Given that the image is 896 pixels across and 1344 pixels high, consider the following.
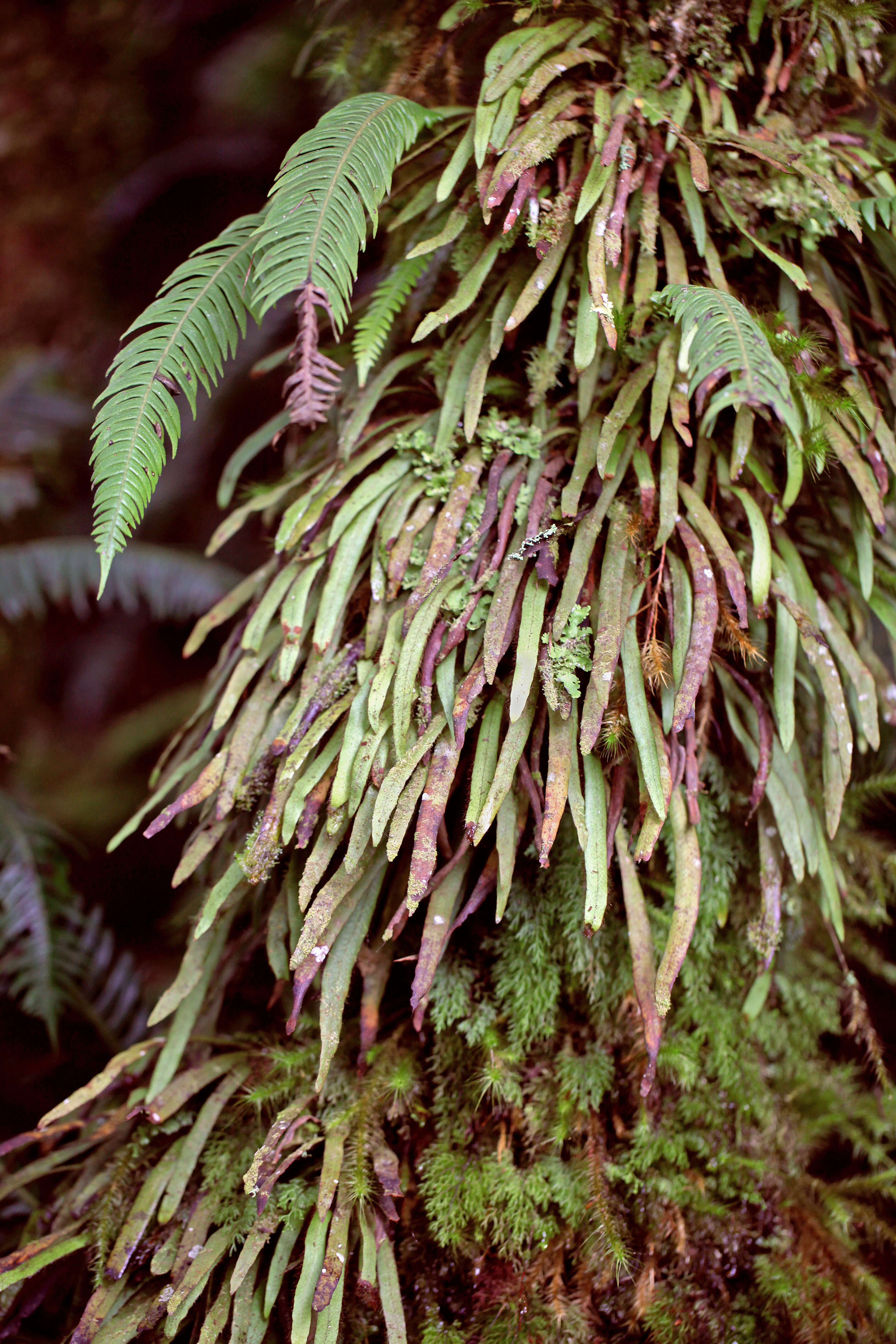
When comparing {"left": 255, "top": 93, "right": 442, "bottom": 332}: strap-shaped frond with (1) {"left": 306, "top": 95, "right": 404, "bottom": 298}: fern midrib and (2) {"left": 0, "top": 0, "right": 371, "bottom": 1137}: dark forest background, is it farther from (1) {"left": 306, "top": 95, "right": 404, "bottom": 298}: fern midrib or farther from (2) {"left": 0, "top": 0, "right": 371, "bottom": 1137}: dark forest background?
(2) {"left": 0, "top": 0, "right": 371, "bottom": 1137}: dark forest background

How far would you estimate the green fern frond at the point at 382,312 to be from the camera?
Answer: 0.99 meters

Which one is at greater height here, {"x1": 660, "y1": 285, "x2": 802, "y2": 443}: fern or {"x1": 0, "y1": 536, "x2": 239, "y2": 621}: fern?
{"x1": 0, "y1": 536, "x2": 239, "y2": 621}: fern

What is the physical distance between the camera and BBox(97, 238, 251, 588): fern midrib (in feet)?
2.66

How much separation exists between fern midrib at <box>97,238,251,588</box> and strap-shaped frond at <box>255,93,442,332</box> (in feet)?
0.17

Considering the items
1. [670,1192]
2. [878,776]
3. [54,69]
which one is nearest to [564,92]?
[878,776]

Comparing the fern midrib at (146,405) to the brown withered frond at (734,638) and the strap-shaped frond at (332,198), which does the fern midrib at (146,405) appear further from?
the brown withered frond at (734,638)

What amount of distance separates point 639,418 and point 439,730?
0.52 meters

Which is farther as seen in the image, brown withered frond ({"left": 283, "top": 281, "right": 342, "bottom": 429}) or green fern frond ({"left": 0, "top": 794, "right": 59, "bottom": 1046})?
green fern frond ({"left": 0, "top": 794, "right": 59, "bottom": 1046})

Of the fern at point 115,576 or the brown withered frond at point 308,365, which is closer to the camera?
the brown withered frond at point 308,365

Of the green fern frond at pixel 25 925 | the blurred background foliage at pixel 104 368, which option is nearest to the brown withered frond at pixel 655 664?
the blurred background foliage at pixel 104 368

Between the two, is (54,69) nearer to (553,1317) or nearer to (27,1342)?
(27,1342)

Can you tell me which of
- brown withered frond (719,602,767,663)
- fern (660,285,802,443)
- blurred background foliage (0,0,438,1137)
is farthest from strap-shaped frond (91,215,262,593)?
blurred background foliage (0,0,438,1137)

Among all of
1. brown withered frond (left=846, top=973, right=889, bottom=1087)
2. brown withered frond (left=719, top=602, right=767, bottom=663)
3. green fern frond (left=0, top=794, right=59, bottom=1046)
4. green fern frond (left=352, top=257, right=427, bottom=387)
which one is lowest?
brown withered frond (left=846, top=973, right=889, bottom=1087)

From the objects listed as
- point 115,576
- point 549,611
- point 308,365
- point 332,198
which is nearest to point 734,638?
point 549,611
